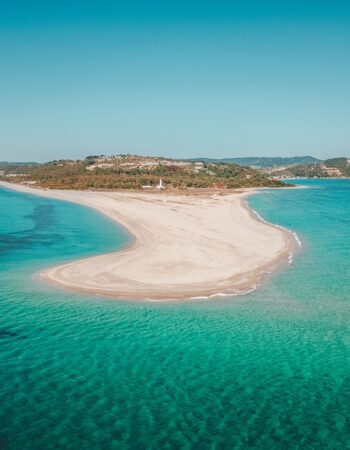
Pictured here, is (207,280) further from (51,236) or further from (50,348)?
(51,236)

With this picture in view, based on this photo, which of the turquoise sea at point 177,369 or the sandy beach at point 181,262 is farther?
the sandy beach at point 181,262

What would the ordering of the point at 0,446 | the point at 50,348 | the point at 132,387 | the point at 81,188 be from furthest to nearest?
the point at 81,188 → the point at 50,348 → the point at 132,387 → the point at 0,446

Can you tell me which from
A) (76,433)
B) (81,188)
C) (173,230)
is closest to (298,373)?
Answer: (76,433)

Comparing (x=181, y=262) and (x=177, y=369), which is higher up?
(x=181, y=262)

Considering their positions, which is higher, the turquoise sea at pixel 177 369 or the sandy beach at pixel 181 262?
the sandy beach at pixel 181 262

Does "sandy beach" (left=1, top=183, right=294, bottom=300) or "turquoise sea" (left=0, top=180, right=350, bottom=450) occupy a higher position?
"sandy beach" (left=1, top=183, right=294, bottom=300)

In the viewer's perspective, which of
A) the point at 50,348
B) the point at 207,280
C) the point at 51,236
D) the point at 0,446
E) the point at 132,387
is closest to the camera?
the point at 0,446

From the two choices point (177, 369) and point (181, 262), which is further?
point (181, 262)

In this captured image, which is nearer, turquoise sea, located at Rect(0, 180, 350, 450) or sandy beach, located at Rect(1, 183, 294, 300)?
turquoise sea, located at Rect(0, 180, 350, 450)
